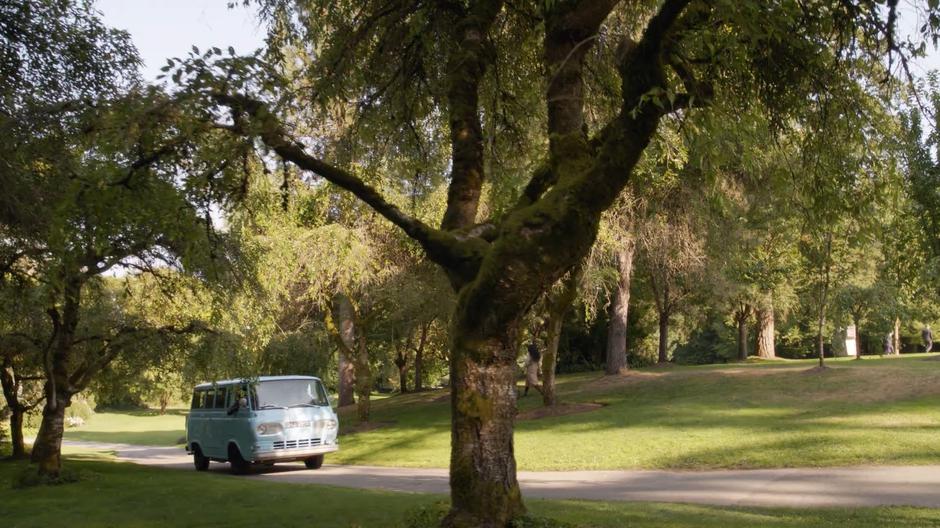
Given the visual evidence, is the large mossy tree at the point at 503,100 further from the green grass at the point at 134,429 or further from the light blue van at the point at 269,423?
the green grass at the point at 134,429

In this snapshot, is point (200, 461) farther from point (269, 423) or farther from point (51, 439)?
point (51, 439)

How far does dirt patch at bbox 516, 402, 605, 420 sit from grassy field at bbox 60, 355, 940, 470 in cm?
66

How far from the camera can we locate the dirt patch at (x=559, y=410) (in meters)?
26.2

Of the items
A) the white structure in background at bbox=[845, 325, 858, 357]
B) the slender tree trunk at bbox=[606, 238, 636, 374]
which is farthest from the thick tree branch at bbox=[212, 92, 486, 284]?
the white structure in background at bbox=[845, 325, 858, 357]

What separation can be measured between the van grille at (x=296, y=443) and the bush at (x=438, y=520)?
12125 millimetres

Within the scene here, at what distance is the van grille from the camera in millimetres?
19750

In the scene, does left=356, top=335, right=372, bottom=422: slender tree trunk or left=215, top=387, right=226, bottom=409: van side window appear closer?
left=215, top=387, right=226, bottom=409: van side window

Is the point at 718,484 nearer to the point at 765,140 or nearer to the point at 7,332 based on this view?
the point at 765,140

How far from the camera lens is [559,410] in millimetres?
26734

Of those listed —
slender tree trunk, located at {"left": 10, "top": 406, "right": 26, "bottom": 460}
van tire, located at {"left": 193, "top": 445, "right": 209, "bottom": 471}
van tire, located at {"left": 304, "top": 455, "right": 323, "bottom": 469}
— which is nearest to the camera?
van tire, located at {"left": 304, "top": 455, "right": 323, "bottom": 469}

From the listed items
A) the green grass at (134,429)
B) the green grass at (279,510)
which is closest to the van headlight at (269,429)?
the green grass at (279,510)

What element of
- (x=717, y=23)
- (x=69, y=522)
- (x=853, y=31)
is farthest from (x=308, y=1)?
(x=69, y=522)

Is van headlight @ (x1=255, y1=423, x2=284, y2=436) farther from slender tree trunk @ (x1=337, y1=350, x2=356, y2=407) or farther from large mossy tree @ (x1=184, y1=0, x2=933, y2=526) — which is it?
slender tree trunk @ (x1=337, y1=350, x2=356, y2=407)

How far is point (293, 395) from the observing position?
20516mm
